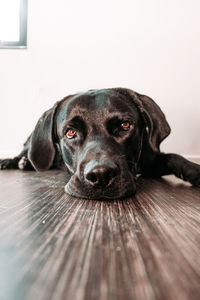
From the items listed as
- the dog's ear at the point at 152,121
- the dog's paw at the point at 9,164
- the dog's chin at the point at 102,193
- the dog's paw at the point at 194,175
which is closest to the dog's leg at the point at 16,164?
the dog's paw at the point at 9,164

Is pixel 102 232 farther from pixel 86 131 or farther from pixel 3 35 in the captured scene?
pixel 3 35

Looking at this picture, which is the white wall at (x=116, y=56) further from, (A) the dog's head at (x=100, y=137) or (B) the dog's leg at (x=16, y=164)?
(A) the dog's head at (x=100, y=137)

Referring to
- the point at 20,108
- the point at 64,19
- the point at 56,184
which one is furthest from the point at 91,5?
the point at 56,184

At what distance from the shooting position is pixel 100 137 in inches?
50.8

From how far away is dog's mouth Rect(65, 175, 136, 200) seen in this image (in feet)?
3.50

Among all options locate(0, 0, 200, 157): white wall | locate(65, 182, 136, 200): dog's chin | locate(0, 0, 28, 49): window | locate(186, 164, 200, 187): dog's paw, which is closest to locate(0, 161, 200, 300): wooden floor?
locate(65, 182, 136, 200): dog's chin

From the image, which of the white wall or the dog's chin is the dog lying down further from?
the white wall

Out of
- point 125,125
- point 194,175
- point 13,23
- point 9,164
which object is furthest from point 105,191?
point 13,23

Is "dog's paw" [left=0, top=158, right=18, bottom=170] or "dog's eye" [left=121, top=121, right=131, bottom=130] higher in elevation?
"dog's eye" [left=121, top=121, right=131, bottom=130]

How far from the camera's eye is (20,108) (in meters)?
3.23

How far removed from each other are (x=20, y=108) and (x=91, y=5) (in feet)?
5.00

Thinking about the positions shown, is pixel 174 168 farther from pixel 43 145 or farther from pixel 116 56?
pixel 116 56

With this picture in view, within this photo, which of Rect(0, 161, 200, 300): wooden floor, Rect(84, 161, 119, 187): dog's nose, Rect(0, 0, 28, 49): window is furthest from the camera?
Rect(0, 0, 28, 49): window

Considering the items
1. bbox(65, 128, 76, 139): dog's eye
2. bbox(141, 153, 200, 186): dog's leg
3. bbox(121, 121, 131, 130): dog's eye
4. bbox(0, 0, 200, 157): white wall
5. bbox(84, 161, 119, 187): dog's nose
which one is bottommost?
bbox(141, 153, 200, 186): dog's leg
